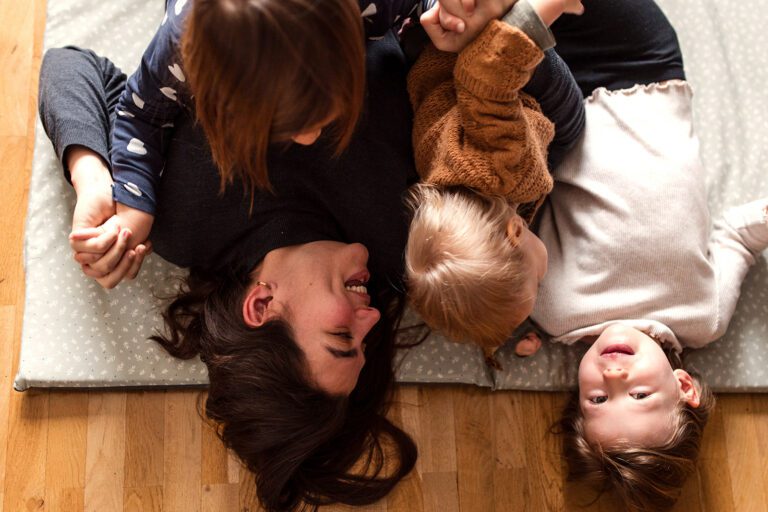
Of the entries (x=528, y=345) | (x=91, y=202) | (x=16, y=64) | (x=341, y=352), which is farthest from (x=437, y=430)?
(x=16, y=64)

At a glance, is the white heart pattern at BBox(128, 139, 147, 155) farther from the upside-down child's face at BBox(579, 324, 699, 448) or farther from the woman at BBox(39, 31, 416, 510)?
the upside-down child's face at BBox(579, 324, 699, 448)

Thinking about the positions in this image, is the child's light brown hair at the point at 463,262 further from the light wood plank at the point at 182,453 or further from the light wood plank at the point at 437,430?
the light wood plank at the point at 182,453

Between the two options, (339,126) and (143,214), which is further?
(143,214)

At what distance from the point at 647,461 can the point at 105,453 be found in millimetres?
806

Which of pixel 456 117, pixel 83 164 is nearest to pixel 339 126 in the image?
pixel 456 117

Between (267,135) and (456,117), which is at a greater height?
(267,135)

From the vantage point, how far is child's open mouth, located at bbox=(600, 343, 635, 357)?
1.16 metres

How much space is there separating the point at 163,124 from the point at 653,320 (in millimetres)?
779

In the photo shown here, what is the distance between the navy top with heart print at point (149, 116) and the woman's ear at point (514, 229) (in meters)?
0.31

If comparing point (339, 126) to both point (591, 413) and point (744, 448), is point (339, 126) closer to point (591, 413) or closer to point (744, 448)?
point (591, 413)

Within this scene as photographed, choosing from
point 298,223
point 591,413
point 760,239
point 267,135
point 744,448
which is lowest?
point 744,448

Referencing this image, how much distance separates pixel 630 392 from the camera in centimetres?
113

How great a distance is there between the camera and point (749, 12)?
139 cm

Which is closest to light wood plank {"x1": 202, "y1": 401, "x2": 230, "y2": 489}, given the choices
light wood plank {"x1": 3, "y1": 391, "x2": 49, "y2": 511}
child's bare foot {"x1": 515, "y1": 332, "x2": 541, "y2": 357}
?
light wood plank {"x1": 3, "y1": 391, "x2": 49, "y2": 511}
